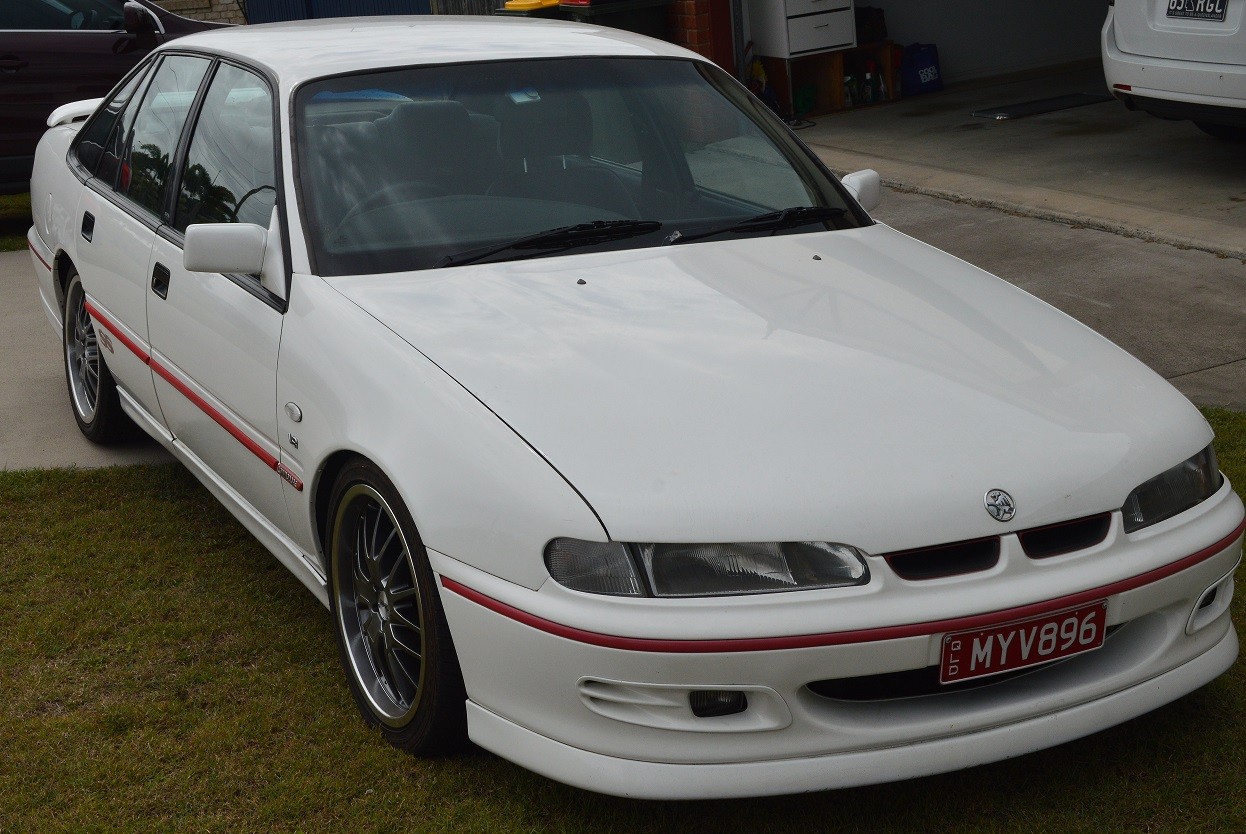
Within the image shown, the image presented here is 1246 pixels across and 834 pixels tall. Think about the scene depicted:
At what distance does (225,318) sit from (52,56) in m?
7.05

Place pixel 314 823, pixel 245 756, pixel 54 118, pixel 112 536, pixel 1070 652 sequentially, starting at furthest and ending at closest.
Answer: pixel 54 118 < pixel 112 536 < pixel 245 756 < pixel 314 823 < pixel 1070 652

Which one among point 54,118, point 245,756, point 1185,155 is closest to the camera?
point 245,756

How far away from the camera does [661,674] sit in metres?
2.48

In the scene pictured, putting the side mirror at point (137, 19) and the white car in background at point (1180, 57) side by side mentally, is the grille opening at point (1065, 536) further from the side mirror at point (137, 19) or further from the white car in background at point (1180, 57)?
the side mirror at point (137, 19)

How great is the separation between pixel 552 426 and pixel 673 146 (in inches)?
63.3

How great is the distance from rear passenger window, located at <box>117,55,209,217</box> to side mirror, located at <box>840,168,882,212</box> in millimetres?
2059

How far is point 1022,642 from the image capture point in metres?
2.60

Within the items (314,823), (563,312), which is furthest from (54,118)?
(314,823)

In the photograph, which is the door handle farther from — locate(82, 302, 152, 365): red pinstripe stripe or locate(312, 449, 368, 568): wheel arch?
locate(312, 449, 368, 568): wheel arch

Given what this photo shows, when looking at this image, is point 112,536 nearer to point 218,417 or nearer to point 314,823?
point 218,417

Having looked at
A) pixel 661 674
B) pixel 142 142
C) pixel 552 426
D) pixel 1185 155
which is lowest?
pixel 1185 155

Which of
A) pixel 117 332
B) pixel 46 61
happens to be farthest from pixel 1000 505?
pixel 46 61

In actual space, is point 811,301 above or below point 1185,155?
above

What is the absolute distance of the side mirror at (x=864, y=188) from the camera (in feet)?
13.9
